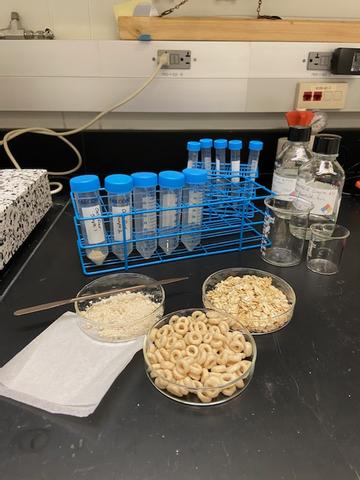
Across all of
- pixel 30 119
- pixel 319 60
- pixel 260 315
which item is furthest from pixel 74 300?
pixel 319 60

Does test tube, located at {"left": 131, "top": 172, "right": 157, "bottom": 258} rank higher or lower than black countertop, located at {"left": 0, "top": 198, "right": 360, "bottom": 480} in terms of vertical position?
higher

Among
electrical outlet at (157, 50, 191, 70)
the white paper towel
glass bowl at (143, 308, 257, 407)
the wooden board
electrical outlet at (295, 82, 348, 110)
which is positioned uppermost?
the wooden board

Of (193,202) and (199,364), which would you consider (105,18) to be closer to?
(193,202)

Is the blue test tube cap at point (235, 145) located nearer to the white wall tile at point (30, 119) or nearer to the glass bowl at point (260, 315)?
the glass bowl at point (260, 315)

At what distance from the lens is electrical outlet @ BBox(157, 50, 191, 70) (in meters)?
0.90

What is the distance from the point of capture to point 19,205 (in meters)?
0.70

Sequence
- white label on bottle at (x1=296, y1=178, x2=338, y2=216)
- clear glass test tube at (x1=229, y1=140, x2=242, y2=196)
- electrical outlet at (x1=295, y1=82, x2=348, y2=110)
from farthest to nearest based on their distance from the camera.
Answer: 1. electrical outlet at (x1=295, y1=82, x2=348, y2=110)
2. clear glass test tube at (x1=229, y1=140, x2=242, y2=196)
3. white label on bottle at (x1=296, y1=178, x2=338, y2=216)

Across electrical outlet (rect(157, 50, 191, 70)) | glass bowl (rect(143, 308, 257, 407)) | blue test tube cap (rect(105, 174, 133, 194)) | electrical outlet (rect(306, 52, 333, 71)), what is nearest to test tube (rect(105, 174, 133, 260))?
blue test tube cap (rect(105, 174, 133, 194))

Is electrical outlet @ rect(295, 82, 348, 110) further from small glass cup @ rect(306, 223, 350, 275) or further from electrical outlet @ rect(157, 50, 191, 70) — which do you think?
small glass cup @ rect(306, 223, 350, 275)

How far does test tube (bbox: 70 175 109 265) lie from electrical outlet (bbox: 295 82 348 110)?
67cm

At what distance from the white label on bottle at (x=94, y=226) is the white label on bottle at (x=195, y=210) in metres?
0.19

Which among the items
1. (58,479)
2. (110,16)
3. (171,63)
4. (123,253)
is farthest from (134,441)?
(110,16)

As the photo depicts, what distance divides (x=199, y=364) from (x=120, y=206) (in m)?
0.35

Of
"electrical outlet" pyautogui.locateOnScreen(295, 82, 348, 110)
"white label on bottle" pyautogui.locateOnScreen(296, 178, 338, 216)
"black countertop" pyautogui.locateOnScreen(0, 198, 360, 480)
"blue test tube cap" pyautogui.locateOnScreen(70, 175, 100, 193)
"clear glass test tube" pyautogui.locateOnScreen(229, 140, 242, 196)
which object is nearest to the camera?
"black countertop" pyautogui.locateOnScreen(0, 198, 360, 480)
